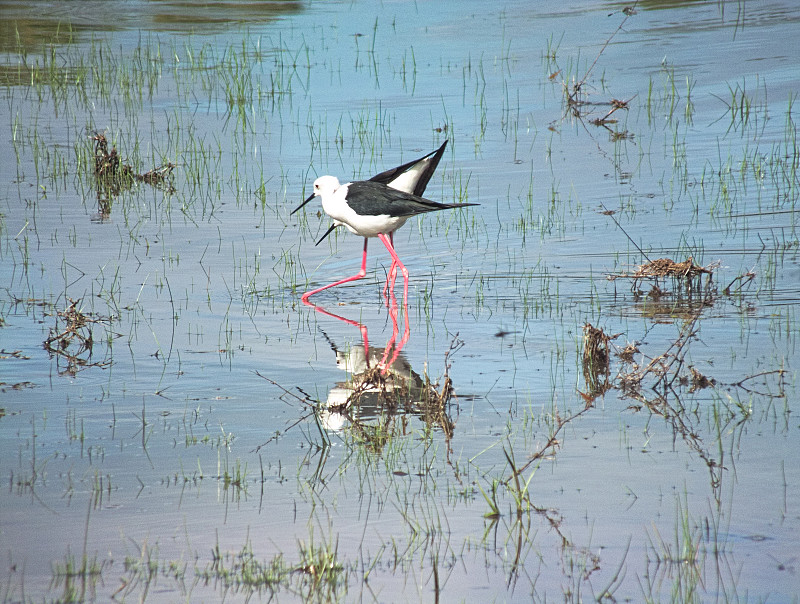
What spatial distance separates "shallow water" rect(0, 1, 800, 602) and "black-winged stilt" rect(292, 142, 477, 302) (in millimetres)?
456

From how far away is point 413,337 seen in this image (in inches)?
278

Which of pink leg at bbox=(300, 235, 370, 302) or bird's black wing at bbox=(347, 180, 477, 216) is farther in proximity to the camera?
bird's black wing at bbox=(347, 180, 477, 216)

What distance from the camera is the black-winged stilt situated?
332 inches

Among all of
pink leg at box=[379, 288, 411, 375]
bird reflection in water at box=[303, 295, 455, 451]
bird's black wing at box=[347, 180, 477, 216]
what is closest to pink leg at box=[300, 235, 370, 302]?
bird's black wing at box=[347, 180, 477, 216]

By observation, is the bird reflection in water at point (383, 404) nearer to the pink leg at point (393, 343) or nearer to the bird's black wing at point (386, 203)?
the pink leg at point (393, 343)

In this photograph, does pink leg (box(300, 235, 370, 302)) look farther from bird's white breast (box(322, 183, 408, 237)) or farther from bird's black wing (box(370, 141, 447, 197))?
bird's black wing (box(370, 141, 447, 197))

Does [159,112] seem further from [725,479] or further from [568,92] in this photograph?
[725,479]

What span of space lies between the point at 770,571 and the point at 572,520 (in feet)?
2.57

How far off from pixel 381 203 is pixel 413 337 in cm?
172

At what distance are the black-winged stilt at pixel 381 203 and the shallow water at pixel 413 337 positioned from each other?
0.46m

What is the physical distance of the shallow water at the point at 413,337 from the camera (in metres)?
3.96

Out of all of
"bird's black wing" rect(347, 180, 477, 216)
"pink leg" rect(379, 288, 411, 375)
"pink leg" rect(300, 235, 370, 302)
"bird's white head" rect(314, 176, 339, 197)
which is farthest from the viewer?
"bird's white head" rect(314, 176, 339, 197)

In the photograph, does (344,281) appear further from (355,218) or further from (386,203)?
(386,203)

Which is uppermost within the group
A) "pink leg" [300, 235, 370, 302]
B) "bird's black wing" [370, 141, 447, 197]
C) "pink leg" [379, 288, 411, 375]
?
"bird's black wing" [370, 141, 447, 197]
